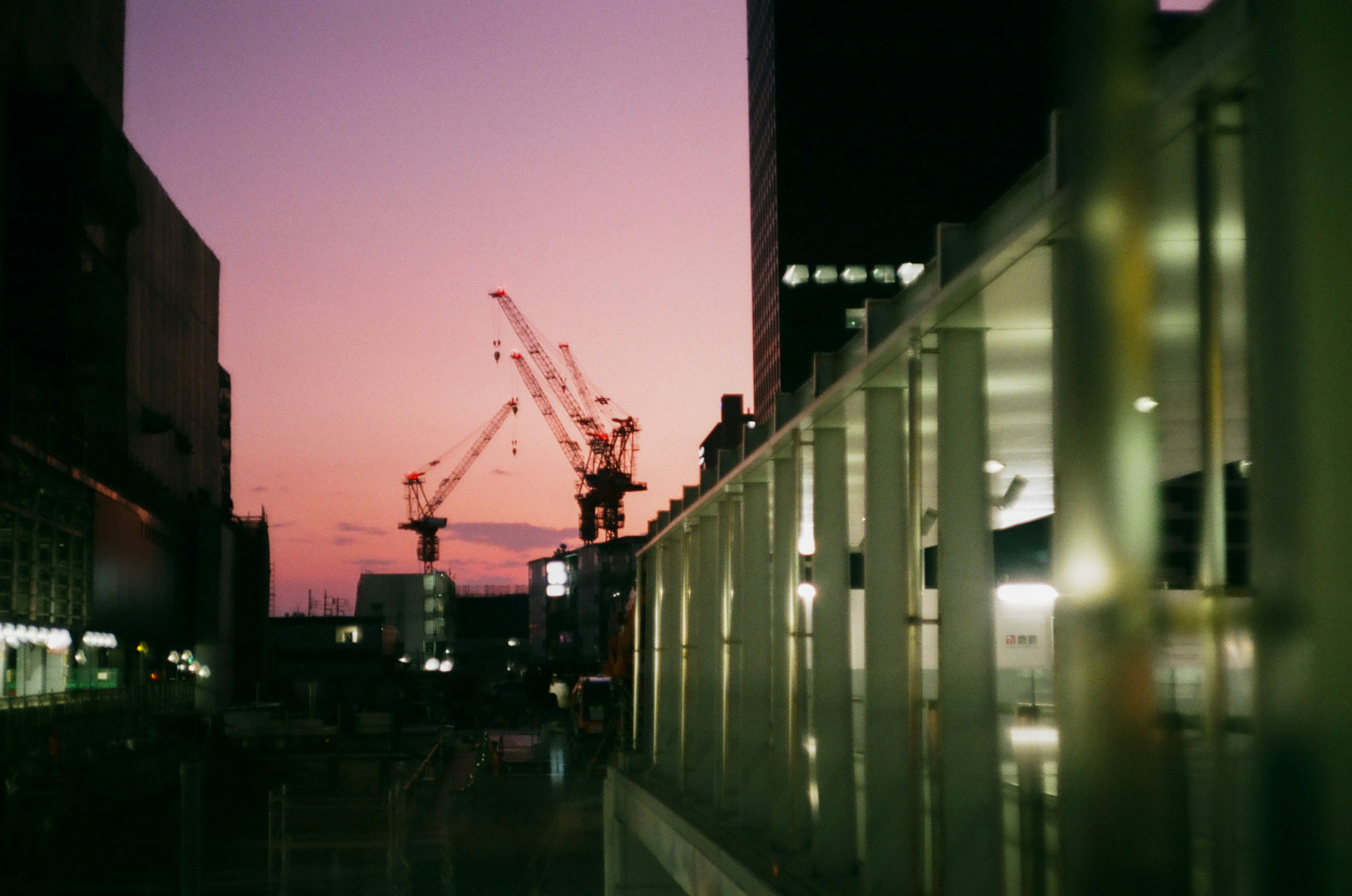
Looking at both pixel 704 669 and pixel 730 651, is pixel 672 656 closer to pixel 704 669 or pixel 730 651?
pixel 704 669

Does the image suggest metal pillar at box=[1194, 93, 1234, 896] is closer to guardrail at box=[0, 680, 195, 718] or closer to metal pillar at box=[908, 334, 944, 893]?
metal pillar at box=[908, 334, 944, 893]

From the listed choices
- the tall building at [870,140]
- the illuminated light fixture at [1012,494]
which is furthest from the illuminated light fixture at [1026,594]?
the tall building at [870,140]

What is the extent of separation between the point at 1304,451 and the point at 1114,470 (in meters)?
0.31

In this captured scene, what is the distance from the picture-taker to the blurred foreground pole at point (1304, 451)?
2311 millimetres

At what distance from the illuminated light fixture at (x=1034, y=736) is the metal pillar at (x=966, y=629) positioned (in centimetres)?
35

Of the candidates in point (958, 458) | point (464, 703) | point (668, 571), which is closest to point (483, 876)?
point (668, 571)

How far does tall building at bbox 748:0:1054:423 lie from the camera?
131 meters

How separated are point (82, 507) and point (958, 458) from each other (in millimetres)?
49948

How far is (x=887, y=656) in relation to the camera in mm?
10445

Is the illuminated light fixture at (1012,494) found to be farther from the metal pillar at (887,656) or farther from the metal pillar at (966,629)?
the metal pillar at (966,629)

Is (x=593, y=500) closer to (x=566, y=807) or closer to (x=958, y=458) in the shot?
(x=566, y=807)

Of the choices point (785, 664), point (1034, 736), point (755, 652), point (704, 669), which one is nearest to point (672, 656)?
point (704, 669)

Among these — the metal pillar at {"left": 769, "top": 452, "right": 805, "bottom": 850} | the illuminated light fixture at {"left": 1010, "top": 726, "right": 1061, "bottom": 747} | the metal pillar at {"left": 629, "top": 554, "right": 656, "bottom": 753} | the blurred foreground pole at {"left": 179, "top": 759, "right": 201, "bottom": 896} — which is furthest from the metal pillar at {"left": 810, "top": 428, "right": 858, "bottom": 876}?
the metal pillar at {"left": 629, "top": 554, "right": 656, "bottom": 753}

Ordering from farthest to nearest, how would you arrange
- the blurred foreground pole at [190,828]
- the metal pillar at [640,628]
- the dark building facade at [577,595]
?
the dark building facade at [577,595] < the metal pillar at [640,628] < the blurred foreground pole at [190,828]
